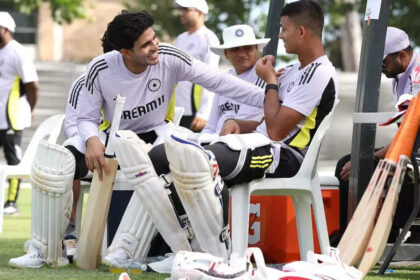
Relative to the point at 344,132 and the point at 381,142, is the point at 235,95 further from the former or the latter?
the point at 344,132

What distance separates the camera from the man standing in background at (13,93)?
10.9 meters

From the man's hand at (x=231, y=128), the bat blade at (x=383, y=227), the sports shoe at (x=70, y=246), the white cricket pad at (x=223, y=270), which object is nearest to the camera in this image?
the white cricket pad at (x=223, y=270)

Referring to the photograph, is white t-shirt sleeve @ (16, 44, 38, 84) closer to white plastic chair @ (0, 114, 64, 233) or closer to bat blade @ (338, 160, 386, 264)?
white plastic chair @ (0, 114, 64, 233)

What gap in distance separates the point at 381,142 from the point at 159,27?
21.1 meters

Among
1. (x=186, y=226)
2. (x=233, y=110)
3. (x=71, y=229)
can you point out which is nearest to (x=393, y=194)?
(x=186, y=226)

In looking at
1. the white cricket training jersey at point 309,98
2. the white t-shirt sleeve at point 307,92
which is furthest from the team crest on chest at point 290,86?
the white t-shirt sleeve at point 307,92

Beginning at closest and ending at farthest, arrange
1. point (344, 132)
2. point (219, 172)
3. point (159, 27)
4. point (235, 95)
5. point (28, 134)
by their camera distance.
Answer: point (219, 172) → point (235, 95) → point (344, 132) → point (28, 134) → point (159, 27)

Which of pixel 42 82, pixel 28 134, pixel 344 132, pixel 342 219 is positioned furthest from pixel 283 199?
pixel 42 82

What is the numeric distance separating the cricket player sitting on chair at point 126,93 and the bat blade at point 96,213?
45mm

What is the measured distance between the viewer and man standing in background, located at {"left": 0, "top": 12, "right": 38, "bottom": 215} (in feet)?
35.9

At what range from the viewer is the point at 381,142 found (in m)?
14.2

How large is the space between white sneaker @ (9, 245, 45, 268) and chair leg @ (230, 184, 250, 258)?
3.71ft

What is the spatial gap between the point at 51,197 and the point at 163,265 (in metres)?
0.71

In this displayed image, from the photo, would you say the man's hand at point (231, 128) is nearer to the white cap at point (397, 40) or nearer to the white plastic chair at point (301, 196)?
the white plastic chair at point (301, 196)
